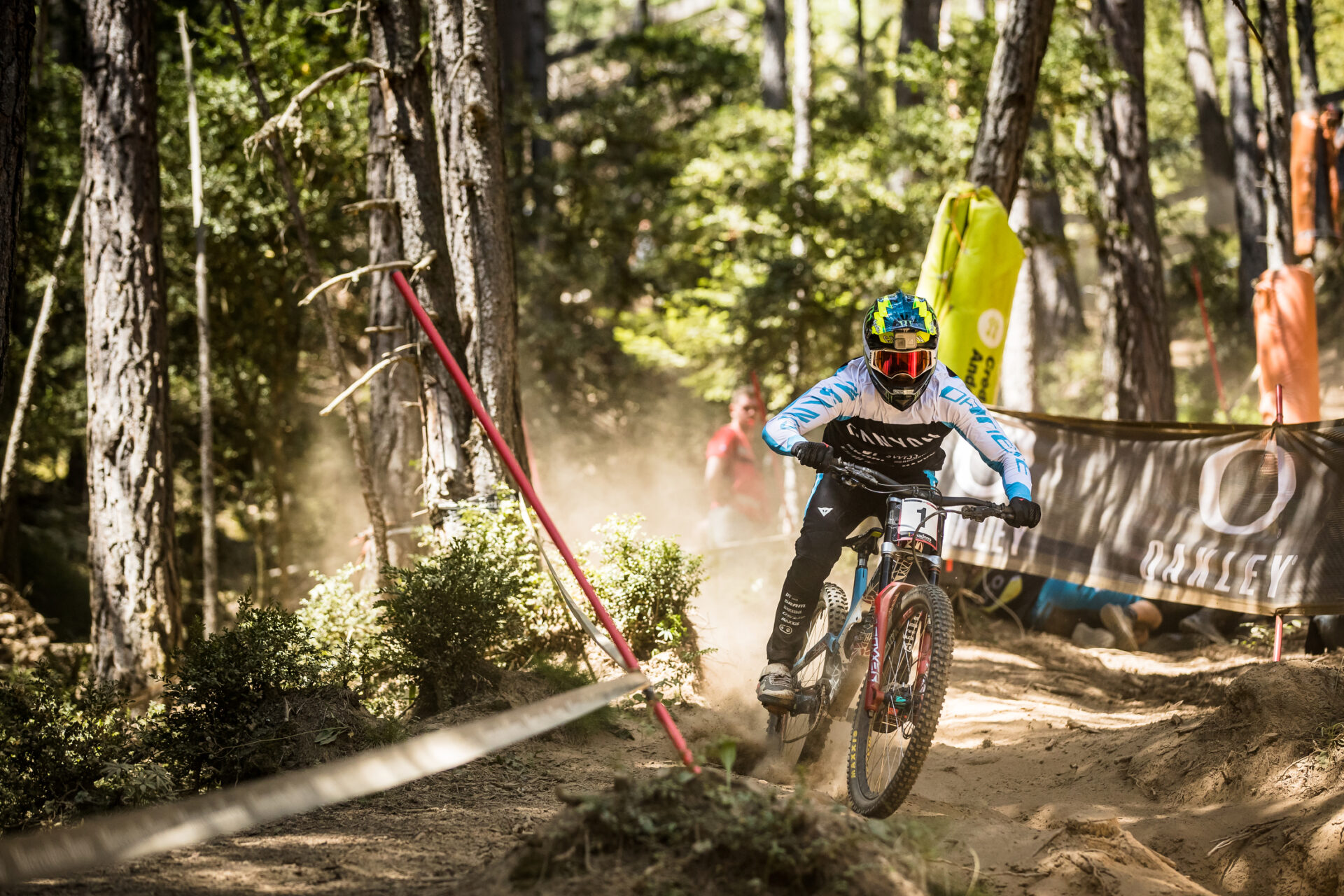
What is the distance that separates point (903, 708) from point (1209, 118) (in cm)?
2609

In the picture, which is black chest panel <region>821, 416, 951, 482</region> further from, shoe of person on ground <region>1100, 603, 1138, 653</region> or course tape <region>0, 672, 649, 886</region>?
shoe of person on ground <region>1100, 603, 1138, 653</region>

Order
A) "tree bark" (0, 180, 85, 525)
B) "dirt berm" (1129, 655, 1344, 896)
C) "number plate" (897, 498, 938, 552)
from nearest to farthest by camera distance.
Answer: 1. "dirt berm" (1129, 655, 1344, 896)
2. "number plate" (897, 498, 938, 552)
3. "tree bark" (0, 180, 85, 525)

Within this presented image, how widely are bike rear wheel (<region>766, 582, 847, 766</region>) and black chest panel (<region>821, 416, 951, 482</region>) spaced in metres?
0.74

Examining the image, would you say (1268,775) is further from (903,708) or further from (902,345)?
(902,345)

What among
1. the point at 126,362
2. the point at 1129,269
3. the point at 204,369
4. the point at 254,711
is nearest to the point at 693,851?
the point at 254,711

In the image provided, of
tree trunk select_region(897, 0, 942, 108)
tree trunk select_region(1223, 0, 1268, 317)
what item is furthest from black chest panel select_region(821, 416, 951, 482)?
tree trunk select_region(897, 0, 942, 108)

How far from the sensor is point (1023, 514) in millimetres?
4488

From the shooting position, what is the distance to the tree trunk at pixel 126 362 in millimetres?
9000

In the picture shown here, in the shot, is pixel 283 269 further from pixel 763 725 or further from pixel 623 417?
pixel 763 725

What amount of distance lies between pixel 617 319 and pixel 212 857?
1771 centimetres

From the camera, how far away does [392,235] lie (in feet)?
35.0

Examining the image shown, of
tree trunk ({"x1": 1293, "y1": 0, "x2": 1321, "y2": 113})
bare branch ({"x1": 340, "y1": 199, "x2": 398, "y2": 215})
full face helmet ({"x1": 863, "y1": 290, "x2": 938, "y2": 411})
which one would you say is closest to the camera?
full face helmet ({"x1": 863, "y1": 290, "x2": 938, "y2": 411})

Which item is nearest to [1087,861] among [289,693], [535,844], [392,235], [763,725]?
[535,844]

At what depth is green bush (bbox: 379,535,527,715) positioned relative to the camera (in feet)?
20.6
